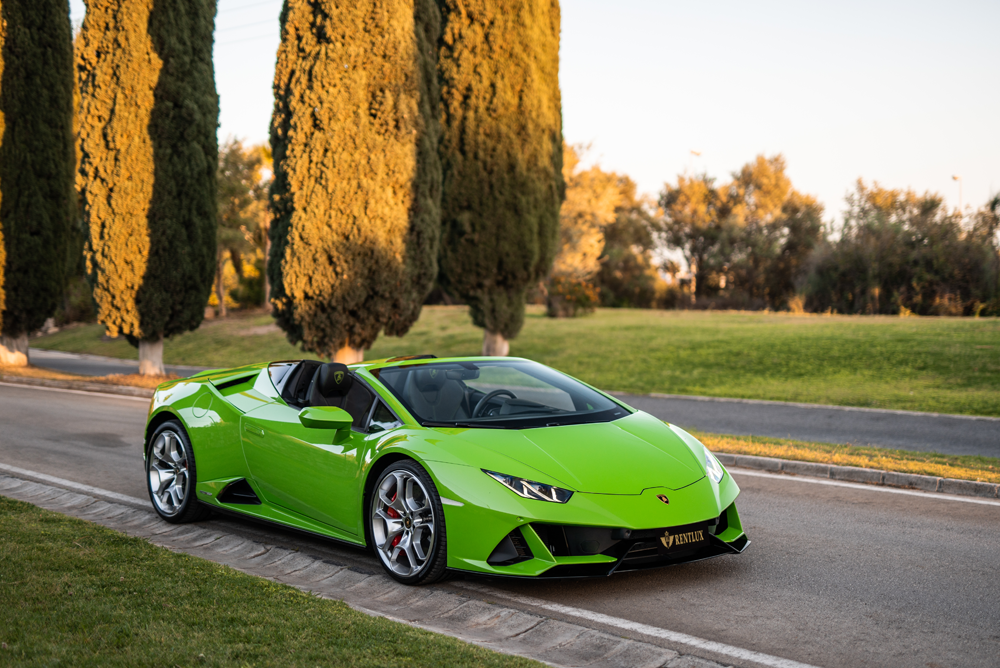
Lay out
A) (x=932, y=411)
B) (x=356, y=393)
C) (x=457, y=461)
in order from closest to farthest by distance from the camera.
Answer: (x=457, y=461), (x=356, y=393), (x=932, y=411)

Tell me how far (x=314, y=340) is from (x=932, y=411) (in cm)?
1137

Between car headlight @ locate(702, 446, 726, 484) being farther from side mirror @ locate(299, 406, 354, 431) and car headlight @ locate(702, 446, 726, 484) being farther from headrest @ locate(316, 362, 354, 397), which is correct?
headrest @ locate(316, 362, 354, 397)

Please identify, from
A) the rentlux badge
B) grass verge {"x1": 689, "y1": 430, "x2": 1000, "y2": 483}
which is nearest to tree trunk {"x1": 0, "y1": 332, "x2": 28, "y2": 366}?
grass verge {"x1": 689, "y1": 430, "x2": 1000, "y2": 483}

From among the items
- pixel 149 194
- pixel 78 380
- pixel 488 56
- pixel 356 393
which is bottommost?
pixel 78 380

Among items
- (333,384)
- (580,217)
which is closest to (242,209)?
(580,217)

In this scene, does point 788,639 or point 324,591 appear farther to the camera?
point 324,591

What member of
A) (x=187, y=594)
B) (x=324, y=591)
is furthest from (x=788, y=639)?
(x=187, y=594)

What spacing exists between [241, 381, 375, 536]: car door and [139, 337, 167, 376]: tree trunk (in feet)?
48.7

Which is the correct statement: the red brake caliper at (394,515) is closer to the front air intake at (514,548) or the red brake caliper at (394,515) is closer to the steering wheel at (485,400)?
the front air intake at (514,548)

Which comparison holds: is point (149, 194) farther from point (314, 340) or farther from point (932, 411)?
point (932, 411)

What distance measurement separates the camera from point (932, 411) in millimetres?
14852

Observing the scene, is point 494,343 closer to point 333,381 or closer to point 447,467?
point 333,381

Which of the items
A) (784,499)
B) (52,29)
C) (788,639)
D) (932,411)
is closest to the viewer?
(788,639)

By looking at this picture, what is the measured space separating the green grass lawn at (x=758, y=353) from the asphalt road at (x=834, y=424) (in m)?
1.05
